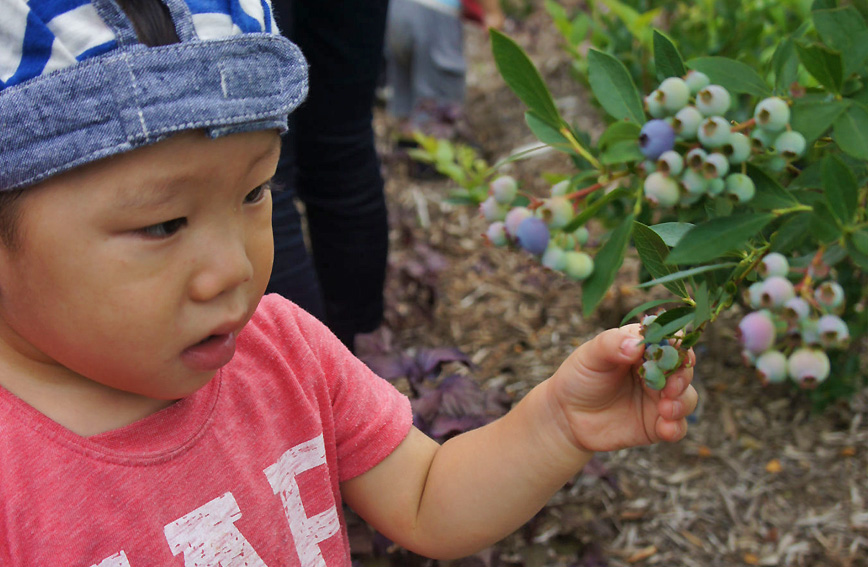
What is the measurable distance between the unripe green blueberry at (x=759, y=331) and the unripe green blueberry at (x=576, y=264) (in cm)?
14

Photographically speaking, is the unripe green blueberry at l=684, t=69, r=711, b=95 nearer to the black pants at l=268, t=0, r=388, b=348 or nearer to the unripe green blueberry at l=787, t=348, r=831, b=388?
the unripe green blueberry at l=787, t=348, r=831, b=388

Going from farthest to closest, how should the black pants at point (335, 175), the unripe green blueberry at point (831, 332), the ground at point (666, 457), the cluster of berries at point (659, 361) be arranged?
the ground at point (666, 457), the black pants at point (335, 175), the cluster of berries at point (659, 361), the unripe green blueberry at point (831, 332)

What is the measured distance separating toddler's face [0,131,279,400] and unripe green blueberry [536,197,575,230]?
0.31 metres

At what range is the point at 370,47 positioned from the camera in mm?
1793

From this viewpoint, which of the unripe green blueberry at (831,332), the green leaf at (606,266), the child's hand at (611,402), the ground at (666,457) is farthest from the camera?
the ground at (666,457)

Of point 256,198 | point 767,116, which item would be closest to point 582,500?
point 256,198

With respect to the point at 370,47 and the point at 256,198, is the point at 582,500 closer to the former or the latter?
the point at 370,47

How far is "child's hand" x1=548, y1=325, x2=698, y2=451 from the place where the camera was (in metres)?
1.00

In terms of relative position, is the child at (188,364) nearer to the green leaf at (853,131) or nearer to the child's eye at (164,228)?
the child's eye at (164,228)

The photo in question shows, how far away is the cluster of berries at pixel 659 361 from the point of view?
850 mm

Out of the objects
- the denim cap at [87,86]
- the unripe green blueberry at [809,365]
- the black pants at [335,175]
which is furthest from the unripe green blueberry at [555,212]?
the black pants at [335,175]

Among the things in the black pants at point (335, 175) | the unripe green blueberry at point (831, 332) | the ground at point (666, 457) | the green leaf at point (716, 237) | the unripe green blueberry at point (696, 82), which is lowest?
the ground at point (666, 457)

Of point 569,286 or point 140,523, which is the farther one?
point 569,286

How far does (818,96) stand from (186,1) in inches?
22.0
